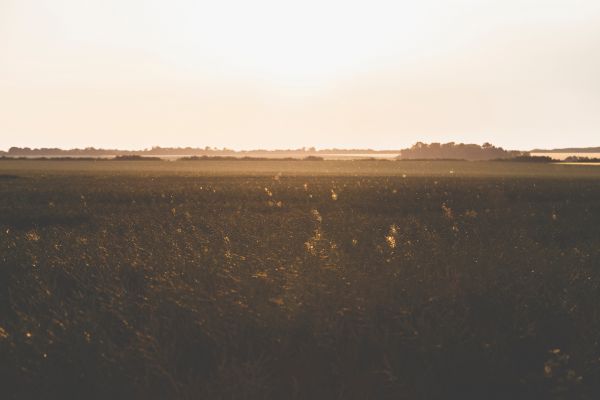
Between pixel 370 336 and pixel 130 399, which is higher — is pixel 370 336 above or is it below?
above

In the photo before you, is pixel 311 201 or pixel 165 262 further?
pixel 311 201

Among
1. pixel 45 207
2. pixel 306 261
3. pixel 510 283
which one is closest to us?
pixel 510 283

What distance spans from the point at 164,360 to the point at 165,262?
9.18ft

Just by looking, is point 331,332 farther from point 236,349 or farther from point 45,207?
point 45,207

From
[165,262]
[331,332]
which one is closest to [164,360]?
[331,332]

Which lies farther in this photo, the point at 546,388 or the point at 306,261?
the point at 306,261

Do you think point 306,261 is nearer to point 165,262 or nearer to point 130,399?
point 165,262

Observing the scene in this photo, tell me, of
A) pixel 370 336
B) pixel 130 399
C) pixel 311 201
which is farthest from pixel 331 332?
pixel 311 201

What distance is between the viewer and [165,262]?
21.0ft

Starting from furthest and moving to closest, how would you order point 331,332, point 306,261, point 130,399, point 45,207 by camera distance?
point 45,207
point 306,261
point 331,332
point 130,399

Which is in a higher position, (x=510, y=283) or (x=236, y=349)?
(x=510, y=283)

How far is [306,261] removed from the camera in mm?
6250

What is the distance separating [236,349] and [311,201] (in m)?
17.2

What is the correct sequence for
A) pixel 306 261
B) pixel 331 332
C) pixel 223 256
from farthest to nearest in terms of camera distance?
pixel 223 256 < pixel 306 261 < pixel 331 332
